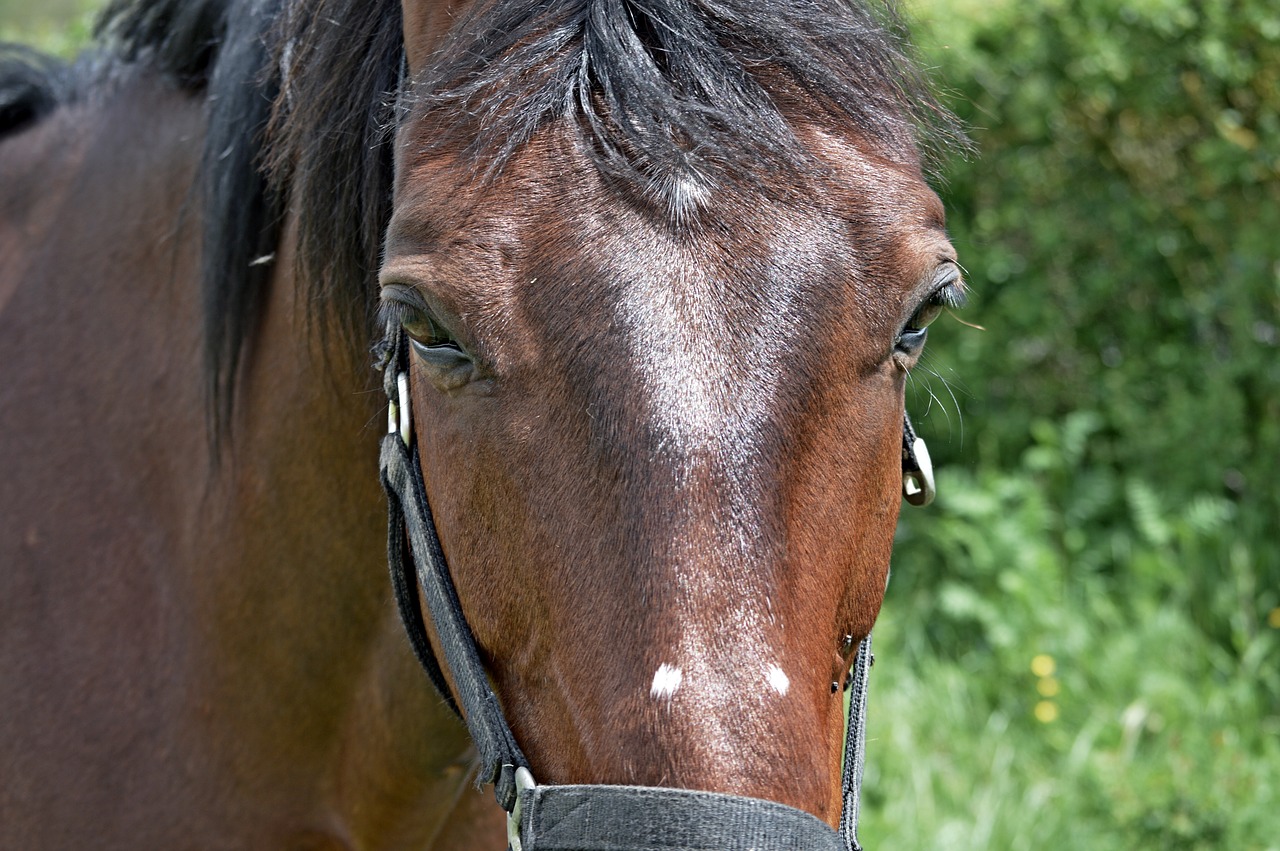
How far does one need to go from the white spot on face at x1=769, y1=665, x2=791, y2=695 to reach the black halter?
0.11 metres

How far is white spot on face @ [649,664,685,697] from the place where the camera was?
1.21m

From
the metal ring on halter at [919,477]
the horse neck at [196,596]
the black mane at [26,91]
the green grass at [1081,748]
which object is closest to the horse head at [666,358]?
the metal ring on halter at [919,477]

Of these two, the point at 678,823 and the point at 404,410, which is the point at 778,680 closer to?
the point at 678,823

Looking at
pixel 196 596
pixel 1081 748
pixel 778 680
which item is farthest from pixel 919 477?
pixel 1081 748

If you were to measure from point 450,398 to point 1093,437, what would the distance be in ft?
13.5

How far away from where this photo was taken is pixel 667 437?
49.9 inches

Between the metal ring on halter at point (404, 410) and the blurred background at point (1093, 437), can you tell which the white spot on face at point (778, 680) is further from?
the blurred background at point (1093, 437)

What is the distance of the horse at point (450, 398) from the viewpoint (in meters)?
1.28

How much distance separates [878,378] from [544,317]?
0.41m

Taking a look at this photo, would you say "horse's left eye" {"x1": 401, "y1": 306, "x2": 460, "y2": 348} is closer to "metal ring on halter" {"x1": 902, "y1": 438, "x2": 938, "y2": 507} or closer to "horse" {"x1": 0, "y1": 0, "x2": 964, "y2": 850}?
"horse" {"x1": 0, "y1": 0, "x2": 964, "y2": 850}

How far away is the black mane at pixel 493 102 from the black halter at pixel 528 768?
0.99ft

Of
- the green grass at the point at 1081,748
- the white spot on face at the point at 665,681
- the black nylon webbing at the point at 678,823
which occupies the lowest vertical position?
the green grass at the point at 1081,748

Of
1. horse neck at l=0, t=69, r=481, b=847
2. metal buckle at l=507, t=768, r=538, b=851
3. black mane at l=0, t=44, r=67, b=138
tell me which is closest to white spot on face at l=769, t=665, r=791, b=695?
metal buckle at l=507, t=768, r=538, b=851

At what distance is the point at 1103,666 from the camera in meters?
4.10
